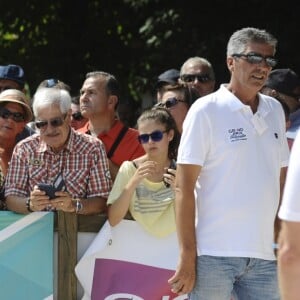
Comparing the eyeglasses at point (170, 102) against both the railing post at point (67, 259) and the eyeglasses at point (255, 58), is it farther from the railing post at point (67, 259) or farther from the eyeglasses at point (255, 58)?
the eyeglasses at point (255, 58)

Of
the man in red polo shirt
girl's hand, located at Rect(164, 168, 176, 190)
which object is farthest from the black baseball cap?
girl's hand, located at Rect(164, 168, 176, 190)

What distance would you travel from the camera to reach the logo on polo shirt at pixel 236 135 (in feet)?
14.8

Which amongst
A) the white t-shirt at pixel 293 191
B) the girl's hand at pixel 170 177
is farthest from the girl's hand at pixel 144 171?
the white t-shirt at pixel 293 191

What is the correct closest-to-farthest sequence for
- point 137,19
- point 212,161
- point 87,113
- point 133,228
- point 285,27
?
1. point 212,161
2. point 133,228
3. point 87,113
4. point 285,27
5. point 137,19

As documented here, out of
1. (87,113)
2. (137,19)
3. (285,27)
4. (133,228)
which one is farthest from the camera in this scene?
(137,19)

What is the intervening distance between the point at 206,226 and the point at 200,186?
0.21 metres

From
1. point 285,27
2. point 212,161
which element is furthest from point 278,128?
point 285,27

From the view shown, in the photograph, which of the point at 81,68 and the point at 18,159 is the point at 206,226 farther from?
the point at 81,68

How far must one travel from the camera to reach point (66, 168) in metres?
5.82

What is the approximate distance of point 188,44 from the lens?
11562mm

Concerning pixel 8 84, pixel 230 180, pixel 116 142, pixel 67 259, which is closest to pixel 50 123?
pixel 116 142

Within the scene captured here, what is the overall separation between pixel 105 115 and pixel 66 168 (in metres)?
1.05

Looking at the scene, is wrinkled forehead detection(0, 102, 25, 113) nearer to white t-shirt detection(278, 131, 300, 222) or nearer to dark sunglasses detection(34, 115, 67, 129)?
dark sunglasses detection(34, 115, 67, 129)

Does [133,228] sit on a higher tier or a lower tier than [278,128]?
lower
